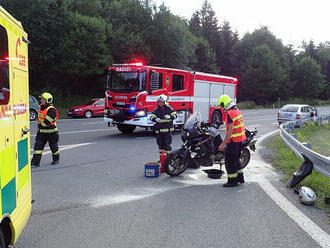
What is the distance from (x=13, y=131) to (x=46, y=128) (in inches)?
208

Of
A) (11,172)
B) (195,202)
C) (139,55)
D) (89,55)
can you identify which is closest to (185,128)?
(195,202)

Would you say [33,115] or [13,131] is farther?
[33,115]

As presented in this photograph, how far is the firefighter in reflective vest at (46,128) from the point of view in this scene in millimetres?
8406

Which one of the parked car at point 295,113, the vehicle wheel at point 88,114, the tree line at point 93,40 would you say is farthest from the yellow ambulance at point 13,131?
the tree line at point 93,40

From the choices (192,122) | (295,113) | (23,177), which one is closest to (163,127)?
(192,122)

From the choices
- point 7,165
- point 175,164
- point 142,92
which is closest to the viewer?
point 7,165

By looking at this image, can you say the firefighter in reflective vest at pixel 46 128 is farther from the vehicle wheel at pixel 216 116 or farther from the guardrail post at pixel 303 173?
the vehicle wheel at pixel 216 116

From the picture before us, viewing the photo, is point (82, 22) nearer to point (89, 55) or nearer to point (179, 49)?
point (89, 55)

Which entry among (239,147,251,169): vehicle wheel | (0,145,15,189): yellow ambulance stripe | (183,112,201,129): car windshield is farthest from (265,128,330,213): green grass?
(0,145,15,189): yellow ambulance stripe

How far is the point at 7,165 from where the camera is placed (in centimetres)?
329

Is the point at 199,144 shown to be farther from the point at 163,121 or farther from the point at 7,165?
the point at 7,165

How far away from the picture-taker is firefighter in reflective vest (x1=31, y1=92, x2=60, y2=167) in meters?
8.41

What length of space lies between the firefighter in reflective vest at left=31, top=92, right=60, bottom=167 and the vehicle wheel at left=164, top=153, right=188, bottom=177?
9.76 ft

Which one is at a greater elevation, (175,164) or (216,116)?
(216,116)
